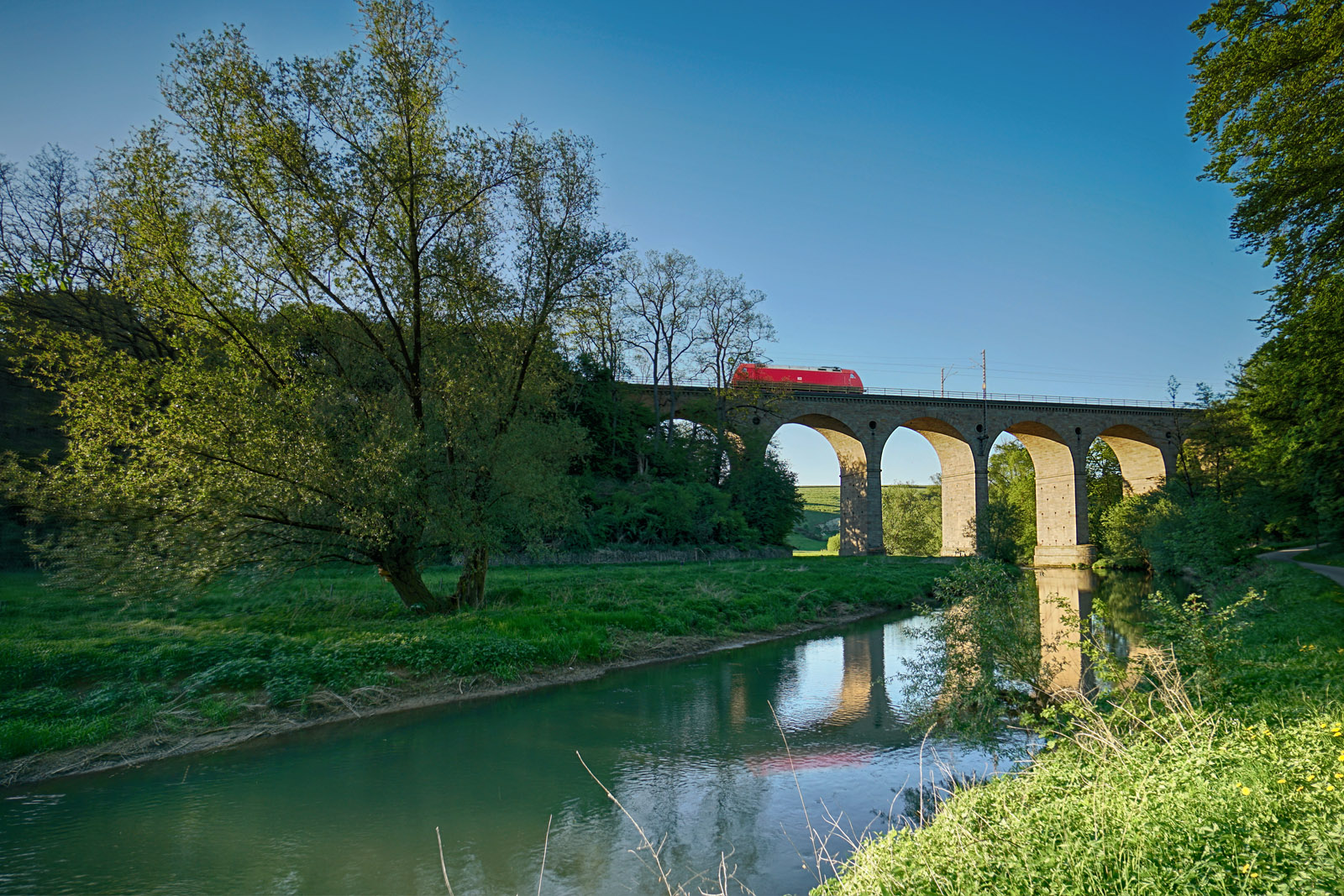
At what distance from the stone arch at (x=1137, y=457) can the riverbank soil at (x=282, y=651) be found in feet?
103

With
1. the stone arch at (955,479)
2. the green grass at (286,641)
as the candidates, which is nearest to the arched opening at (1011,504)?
the stone arch at (955,479)

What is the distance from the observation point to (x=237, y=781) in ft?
21.7

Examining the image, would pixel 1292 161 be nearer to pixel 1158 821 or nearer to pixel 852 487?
pixel 1158 821

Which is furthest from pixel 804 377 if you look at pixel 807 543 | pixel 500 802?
pixel 807 543

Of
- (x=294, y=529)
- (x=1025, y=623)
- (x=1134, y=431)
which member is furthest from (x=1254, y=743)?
(x=1134, y=431)

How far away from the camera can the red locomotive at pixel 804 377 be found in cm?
3161

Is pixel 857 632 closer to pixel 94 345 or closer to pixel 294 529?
pixel 294 529

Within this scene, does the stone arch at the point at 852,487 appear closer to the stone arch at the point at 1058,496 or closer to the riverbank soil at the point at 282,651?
the stone arch at the point at 1058,496

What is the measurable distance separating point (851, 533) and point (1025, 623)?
1046 inches

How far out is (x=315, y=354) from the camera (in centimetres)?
1238

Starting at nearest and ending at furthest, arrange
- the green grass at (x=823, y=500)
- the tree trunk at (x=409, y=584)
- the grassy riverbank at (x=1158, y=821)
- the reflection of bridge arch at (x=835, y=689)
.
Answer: the grassy riverbank at (x=1158, y=821) < the reflection of bridge arch at (x=835, y=689) < the tree trunk at (x=409, y=584) < the green grass at (x=823, y=500)

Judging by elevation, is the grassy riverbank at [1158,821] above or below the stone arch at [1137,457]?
below

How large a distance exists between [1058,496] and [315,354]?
36.4 metres

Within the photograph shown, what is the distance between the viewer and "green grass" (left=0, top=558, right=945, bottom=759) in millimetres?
7523
